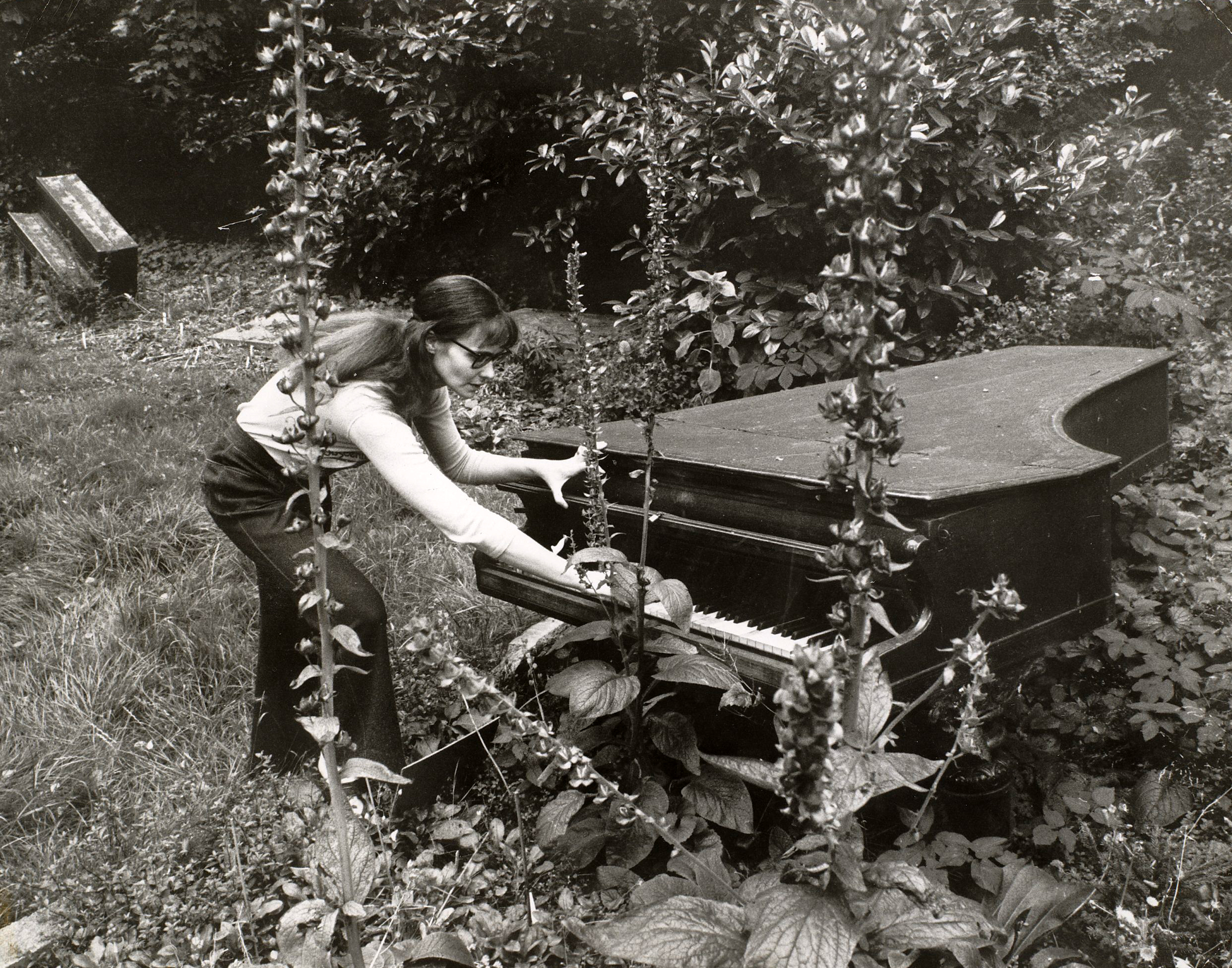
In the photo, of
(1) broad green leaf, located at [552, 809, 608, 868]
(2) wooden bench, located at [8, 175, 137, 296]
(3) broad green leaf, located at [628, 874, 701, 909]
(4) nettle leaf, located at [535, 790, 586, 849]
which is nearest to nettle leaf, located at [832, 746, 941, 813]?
(3) broad green leaf, located at [628, 874, 701, 909]

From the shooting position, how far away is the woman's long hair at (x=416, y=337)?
2666mm

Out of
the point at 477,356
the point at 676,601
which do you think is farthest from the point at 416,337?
the point at 676,601

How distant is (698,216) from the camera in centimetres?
583

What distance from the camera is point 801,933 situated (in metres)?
Answer: 1.37

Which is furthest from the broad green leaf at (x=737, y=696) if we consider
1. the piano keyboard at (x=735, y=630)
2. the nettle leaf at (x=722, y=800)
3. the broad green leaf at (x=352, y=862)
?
the broad green leaf at (x=352, y=862)

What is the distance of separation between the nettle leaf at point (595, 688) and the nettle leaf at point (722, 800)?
38cm

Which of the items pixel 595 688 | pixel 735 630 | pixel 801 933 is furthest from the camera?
pixel 735 630

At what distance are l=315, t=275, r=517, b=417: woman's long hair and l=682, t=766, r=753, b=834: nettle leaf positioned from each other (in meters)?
1.33

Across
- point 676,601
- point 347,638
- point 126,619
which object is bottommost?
point 126,619

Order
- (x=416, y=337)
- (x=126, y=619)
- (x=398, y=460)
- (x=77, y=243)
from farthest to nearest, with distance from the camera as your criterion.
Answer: (x=77, y=243), (x=126, y=619), (x=416, y=337), (x=398, y=460)

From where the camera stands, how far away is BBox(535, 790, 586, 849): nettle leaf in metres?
2.43

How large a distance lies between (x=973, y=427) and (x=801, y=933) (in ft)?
6.65

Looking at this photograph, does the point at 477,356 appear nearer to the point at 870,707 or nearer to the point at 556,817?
the point at 556,817

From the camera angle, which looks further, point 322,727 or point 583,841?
point 583,841
